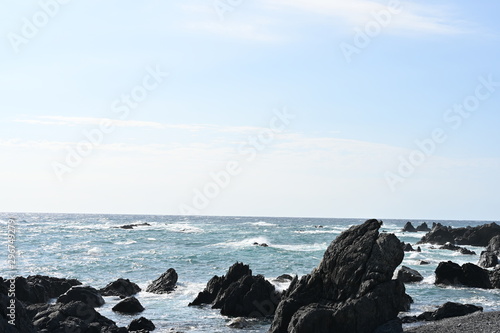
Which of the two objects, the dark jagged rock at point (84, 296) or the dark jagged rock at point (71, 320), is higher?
the dark jagged rock at point (71, 320)

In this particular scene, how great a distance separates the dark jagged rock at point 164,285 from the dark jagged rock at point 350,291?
16195 mm

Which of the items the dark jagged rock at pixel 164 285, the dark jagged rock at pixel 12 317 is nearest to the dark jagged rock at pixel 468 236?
the dark jagged rock at pixel 164 285

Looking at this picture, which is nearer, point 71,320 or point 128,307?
point 71,320

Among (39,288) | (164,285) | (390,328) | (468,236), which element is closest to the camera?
(390,328)

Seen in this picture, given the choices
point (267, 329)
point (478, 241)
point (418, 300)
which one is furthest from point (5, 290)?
point (478, 241)

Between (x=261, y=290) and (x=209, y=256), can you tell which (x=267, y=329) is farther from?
(x=209, y=256)

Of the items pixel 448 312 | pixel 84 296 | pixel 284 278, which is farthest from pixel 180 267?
pixel 448 312

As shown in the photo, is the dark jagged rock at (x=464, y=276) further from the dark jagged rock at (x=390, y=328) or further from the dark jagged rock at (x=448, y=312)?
the dark jagged rock at (x=390, y=328)

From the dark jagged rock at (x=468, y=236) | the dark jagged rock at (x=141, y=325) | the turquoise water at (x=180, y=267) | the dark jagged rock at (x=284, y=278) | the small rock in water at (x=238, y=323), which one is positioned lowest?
the dark jagged rock at (x=468, y=236)

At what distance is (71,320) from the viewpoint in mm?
26188

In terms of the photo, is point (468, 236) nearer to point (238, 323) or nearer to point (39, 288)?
point (238, 323)

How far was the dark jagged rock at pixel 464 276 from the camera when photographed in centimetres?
4616

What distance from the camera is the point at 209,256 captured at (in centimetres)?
6800

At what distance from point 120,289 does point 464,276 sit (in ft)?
94.3
